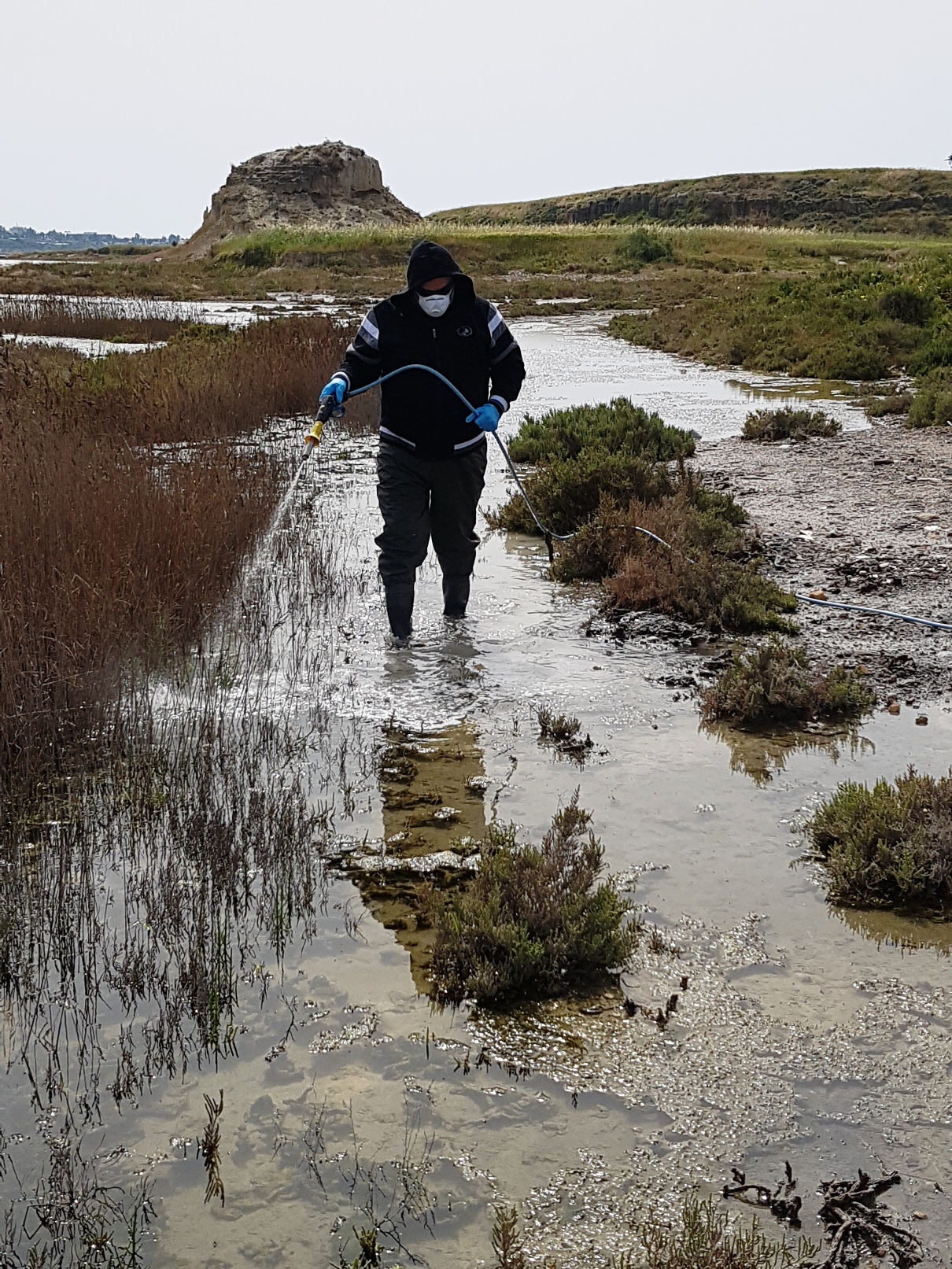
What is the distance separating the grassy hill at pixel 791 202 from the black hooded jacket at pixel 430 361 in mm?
86456

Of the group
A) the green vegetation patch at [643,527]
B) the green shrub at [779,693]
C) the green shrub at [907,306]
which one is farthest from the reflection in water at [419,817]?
the green shrub at [907,306]

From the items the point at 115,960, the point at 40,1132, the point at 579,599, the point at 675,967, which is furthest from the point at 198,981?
the point at 579,599

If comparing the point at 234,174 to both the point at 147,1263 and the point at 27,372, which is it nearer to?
the point at 27,372

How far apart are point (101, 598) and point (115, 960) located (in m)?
2.86

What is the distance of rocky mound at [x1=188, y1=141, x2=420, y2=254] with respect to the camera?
87375 mm

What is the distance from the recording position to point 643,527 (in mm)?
9242

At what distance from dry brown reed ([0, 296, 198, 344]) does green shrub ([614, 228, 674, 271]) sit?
31.2 metres

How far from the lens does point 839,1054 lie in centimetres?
345

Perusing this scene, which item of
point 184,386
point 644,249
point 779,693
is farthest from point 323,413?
point 644,249

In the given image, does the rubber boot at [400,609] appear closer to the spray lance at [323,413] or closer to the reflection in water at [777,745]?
the spray lance at [323,413]

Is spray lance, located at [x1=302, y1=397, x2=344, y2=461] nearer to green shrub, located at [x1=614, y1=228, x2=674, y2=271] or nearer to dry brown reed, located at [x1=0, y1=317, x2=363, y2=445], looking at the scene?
dry brown reed, located at [x1=0, y1=317, x2=363, y2=445]

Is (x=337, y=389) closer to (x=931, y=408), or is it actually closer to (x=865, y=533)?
(x=865, y=533)

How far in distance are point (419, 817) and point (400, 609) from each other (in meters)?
2.43

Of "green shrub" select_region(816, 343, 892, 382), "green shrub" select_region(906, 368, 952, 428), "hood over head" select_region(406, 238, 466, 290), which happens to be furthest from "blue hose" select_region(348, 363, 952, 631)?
"green shrub" select_region(816, 343, 892, 382)
